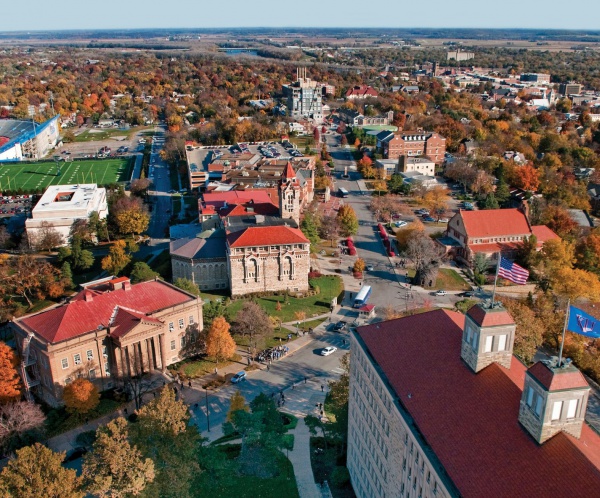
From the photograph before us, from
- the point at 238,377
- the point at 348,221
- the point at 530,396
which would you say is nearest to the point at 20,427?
the point at 238,377

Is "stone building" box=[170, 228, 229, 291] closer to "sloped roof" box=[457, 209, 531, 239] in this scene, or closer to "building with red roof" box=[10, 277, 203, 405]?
"building with red roof" box=[10, 277, 203, 405]

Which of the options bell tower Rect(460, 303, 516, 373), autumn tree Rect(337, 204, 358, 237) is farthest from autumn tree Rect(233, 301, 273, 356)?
autumn tree Rect(337, 204, 358, 237)

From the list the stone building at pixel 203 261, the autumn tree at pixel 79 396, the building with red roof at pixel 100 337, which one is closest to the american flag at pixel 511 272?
the building with red roof at pixel 100 337

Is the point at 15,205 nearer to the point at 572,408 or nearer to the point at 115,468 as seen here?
the point at 115,468

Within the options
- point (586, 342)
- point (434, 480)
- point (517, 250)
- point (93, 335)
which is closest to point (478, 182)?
point (517, 250)

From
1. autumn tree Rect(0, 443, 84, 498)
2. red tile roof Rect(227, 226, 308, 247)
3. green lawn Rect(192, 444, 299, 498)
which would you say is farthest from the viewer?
red tile roof Rect(227, 226, 308, 247)
